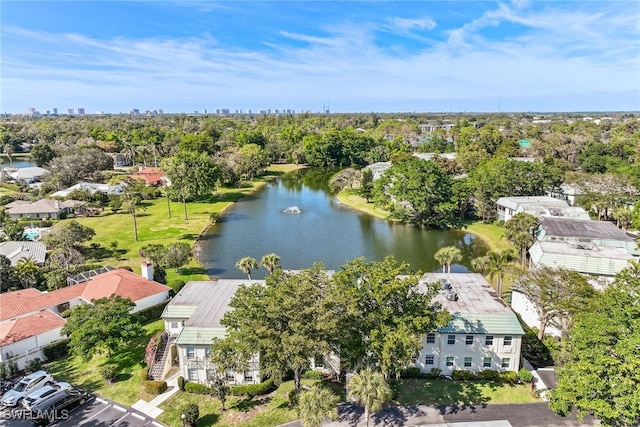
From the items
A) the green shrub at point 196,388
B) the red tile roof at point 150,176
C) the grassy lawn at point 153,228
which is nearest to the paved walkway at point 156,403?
the green shrub at point 196,388

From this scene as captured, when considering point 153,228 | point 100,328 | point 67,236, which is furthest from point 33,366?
Answer: point 153,228

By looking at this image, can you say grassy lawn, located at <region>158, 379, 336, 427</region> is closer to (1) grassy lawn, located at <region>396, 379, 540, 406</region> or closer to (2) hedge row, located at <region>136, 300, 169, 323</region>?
(1) grassy lawn, located at <region>396, 379, 540, 406</region>

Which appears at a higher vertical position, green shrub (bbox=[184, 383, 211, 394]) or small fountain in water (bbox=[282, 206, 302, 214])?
small fountain in water (bbox=[282, 206, 302, 214])

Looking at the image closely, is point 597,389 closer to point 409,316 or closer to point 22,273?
point 409,316

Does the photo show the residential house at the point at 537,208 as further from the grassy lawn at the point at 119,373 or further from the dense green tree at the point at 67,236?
the dense green tree at the point at 67,236

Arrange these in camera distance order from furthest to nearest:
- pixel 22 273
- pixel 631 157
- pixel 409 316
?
pixel 631 157
pixel 22 273
pixel 409 316

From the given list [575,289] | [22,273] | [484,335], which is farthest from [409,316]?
[22,273]

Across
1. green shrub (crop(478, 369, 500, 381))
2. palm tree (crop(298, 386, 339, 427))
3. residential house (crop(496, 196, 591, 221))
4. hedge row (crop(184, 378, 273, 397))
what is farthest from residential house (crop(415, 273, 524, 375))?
residential house (crop(496, 196, 591, 221))
